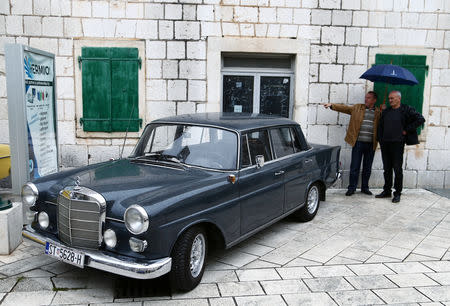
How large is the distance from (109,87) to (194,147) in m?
3.96

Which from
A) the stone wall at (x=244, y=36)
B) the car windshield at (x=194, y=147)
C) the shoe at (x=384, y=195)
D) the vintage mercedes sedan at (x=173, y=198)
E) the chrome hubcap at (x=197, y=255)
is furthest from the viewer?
the shoe at (x=384, y=195)

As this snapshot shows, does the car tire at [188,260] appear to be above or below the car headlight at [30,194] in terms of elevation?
below

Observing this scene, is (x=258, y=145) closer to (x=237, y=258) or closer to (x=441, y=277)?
(x=237, y=258)

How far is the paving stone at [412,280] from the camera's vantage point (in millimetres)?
4113

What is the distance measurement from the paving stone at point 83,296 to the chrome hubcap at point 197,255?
80 centimetres

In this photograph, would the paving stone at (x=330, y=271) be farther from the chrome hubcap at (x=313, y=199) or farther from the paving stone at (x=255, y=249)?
the chrome hubcap at (x=313, y=199)

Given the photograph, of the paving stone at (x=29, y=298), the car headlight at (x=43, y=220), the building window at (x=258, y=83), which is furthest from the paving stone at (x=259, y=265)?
the building window at (x=258, y=83)

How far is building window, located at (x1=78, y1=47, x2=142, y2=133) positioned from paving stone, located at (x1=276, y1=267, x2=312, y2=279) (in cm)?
456

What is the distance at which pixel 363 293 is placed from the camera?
3.89 meters

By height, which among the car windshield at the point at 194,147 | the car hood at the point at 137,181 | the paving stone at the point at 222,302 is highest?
the car windshield at the point at 194,147

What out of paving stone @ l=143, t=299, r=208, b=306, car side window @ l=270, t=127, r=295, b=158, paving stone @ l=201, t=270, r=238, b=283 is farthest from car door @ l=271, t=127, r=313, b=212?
paving stone @ l=143, t=299, r=208, b=306

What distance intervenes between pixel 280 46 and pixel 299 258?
466 centimetres

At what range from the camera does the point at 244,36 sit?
7.89 meters

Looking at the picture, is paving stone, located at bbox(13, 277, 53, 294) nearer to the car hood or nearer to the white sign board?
the car hood
